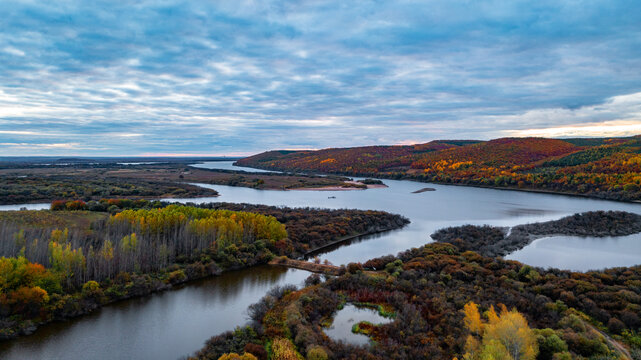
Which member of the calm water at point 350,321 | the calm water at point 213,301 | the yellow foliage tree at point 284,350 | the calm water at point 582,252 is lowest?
the calm water at point 582,252

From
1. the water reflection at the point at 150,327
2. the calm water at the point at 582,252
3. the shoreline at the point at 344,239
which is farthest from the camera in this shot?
the shoreline at the point at 344,239

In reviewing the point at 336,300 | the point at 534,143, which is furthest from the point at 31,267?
the point at 534,143

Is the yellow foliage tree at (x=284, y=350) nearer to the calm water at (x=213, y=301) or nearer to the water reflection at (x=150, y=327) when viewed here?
the water reflection at (x=150, y=327)

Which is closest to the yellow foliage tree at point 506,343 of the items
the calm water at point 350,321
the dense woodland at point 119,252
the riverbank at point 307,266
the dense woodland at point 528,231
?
the calm water at point 350,321

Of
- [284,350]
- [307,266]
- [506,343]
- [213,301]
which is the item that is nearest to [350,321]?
[284,350]

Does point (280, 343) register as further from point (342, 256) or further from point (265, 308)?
point (342, 256)

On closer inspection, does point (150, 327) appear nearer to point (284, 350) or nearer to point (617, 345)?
point (284, 350)

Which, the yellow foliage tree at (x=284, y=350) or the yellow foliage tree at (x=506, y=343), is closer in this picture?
the yellow foliage tree at (x=506, y=343)
